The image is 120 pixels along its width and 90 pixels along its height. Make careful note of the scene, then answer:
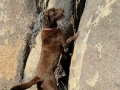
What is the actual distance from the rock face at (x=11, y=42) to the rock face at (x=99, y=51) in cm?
189

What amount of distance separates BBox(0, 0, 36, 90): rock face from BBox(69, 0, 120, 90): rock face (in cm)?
189

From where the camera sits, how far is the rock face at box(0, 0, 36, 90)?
24.5 feet

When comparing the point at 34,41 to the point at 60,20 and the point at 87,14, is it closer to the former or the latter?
the point at 60,20

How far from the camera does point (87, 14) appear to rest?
20.0 ft

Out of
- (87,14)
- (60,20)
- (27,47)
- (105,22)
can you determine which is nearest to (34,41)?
(27,47)

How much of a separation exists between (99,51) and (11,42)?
266 cm

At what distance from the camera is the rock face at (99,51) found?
5.22 metres

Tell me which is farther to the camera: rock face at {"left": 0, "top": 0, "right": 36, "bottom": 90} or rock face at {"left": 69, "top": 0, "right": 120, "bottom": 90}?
rock face at {"left": 0, "top": 0, "right": 36, "bottom": 90}

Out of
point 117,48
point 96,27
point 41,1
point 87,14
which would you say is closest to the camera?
point 117,48

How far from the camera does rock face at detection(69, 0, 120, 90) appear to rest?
522 centimetres

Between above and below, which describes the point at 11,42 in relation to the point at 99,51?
below

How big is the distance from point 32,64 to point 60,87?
2.61 feet

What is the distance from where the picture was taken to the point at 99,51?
17.8ft

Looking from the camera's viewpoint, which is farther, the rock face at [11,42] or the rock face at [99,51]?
the rock face at [11,42]
